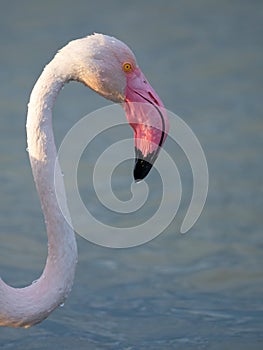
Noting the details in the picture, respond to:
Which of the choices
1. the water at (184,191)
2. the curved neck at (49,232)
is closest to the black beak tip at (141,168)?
the curved neck at (49,232)

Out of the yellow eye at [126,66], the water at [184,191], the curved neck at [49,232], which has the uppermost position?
the water at [184,191]

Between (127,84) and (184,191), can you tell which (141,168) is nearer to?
(127,84)

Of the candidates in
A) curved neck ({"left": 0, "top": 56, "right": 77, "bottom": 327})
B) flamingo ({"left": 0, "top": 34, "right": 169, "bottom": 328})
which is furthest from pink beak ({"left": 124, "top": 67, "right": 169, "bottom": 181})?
curved neck ({"left": 0, "top": 56, "right": 77, "bottom": 327})

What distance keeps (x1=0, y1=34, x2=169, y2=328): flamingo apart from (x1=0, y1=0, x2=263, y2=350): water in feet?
6.01

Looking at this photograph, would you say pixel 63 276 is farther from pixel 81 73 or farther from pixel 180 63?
pixel 180 63

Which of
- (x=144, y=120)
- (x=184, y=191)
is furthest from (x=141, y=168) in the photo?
(x=184, y=191)

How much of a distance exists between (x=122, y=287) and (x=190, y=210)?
1627mm

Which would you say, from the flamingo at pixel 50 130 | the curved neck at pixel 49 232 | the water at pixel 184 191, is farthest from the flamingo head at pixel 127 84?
the water at pixel 184 191

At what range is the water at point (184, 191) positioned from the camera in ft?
22.2

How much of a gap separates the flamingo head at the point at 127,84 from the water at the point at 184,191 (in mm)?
2235

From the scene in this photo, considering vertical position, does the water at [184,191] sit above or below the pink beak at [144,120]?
above

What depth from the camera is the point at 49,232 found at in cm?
454

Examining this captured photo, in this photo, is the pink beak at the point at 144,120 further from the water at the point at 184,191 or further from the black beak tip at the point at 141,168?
the water at the point at 184,191

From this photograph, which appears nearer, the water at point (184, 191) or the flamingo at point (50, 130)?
the flamingo at point (50, 130)
